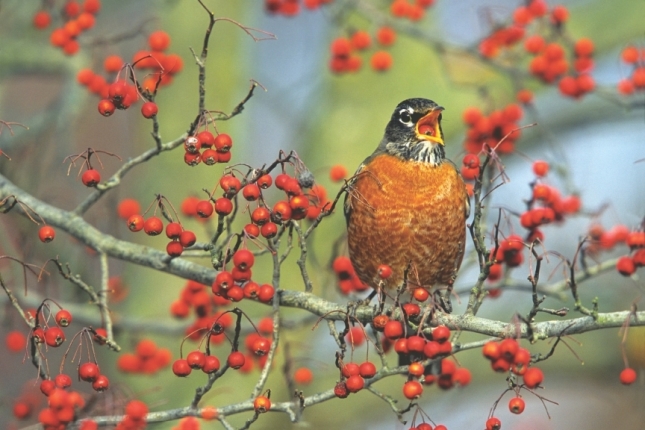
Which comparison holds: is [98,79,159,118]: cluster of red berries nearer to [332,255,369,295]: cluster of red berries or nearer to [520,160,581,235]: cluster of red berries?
[332,255,369,295]: cluster of red berries

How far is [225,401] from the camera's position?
5.79m

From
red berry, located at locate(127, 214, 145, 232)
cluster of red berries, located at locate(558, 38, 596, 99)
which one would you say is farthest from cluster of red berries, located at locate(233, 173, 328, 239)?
cluster of red berries, located at locate(558, 38, 596, 99)

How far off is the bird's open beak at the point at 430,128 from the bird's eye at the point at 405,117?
0.16ft

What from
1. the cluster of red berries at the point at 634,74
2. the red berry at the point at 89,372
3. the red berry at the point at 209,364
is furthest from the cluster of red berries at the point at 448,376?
the cluster of red berries at the point at 634,74

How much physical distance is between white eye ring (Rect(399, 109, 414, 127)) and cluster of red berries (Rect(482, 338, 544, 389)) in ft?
5.45

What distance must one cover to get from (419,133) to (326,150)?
102 inches

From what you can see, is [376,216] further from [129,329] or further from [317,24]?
[317,24]

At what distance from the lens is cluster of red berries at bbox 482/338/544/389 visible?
7.95 ft

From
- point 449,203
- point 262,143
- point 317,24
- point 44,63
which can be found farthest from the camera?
point 262,143

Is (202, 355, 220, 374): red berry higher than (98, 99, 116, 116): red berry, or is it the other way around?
(98, 99, 116, 116): red berry

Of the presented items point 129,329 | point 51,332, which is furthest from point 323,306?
point 129,329

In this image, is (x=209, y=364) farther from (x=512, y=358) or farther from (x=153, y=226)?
(x=512, y=358)

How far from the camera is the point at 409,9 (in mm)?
4852

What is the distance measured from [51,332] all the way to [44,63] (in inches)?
117
